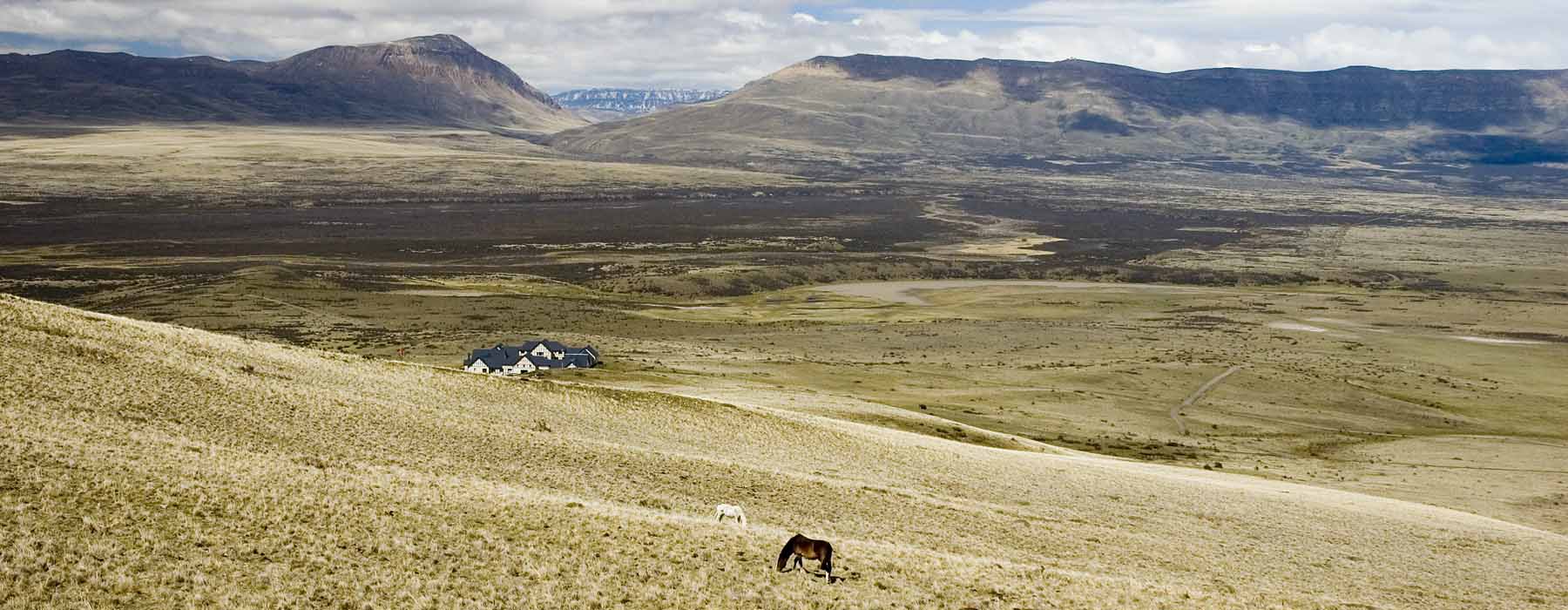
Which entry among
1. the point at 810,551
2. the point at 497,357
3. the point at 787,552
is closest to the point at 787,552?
the point at 787,552

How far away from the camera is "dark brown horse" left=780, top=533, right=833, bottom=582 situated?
20.1m

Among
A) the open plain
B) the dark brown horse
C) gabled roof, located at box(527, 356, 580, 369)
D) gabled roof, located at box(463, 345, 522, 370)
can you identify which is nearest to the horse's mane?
the dark brown horse

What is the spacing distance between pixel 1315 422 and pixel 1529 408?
16.8 m

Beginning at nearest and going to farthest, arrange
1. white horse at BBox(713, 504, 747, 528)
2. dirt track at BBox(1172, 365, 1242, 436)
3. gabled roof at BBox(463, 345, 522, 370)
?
white horse at BBox(713, 504, 747, 528) → dirt track at BBox(1172, 365, 1242, 436) → gabled roof at BBox(463, 345, 522, 370)

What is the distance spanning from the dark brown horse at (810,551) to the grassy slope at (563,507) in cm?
43

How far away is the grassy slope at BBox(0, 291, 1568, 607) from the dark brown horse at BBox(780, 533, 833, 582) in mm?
427

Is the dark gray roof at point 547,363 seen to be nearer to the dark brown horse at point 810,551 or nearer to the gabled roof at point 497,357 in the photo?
the gabled roof at point 497,357

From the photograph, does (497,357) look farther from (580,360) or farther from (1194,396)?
(1194,396)

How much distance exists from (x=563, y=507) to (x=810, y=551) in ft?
20.4

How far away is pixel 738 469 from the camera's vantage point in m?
32.7

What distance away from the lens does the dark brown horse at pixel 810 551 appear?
20125 millimetres

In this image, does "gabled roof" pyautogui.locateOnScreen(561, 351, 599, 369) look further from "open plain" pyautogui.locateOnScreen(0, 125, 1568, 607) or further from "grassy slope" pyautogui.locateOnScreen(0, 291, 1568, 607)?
"grassy slope" pyautogui.locateOnScreen(0, 291, 1568, 607)

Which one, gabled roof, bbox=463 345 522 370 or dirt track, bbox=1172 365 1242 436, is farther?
gabled roof, bbox=463 345 522 370

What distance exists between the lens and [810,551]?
20.2 metres
